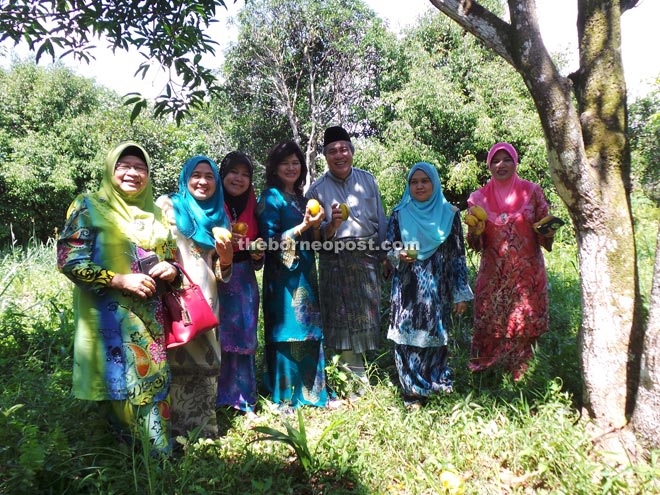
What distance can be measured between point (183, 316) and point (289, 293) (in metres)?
0.82

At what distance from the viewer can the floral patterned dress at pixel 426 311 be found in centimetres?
293

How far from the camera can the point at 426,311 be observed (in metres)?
2.93

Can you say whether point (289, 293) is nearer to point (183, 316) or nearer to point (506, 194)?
point (183, 316)

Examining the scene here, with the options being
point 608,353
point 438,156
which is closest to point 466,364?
point 608,353

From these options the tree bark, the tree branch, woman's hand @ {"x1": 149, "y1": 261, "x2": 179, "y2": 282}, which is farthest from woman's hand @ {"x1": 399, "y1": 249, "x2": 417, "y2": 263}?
woman's hand @ {"x1": 149, "y1": 261, "x2": 179, "y2": 282}

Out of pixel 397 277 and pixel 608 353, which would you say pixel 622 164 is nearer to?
pixel 608 353

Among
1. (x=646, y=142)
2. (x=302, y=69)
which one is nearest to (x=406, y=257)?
(x=302, y=69)

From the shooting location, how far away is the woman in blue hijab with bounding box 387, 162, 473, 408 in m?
2.93

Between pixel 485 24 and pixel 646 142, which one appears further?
pixel 646 142

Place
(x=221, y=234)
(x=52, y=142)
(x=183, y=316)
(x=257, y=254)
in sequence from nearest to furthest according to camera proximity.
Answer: (x=183, y=316)
(x=221, y=234)
(x=257, y=254)
(x=52, y=142)

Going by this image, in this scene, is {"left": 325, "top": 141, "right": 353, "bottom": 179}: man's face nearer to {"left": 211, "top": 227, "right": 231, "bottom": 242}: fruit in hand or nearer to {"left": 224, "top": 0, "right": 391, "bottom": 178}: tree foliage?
{"left": 211, "top": 227, "right": 231, "bottom": 242}: fruit in hand

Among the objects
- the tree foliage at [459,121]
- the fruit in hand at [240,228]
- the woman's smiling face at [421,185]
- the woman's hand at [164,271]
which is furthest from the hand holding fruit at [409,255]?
the tree foliage at [459,121]

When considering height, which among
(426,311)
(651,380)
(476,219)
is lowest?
(651,380)

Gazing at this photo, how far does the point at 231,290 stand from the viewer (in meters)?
2.87
